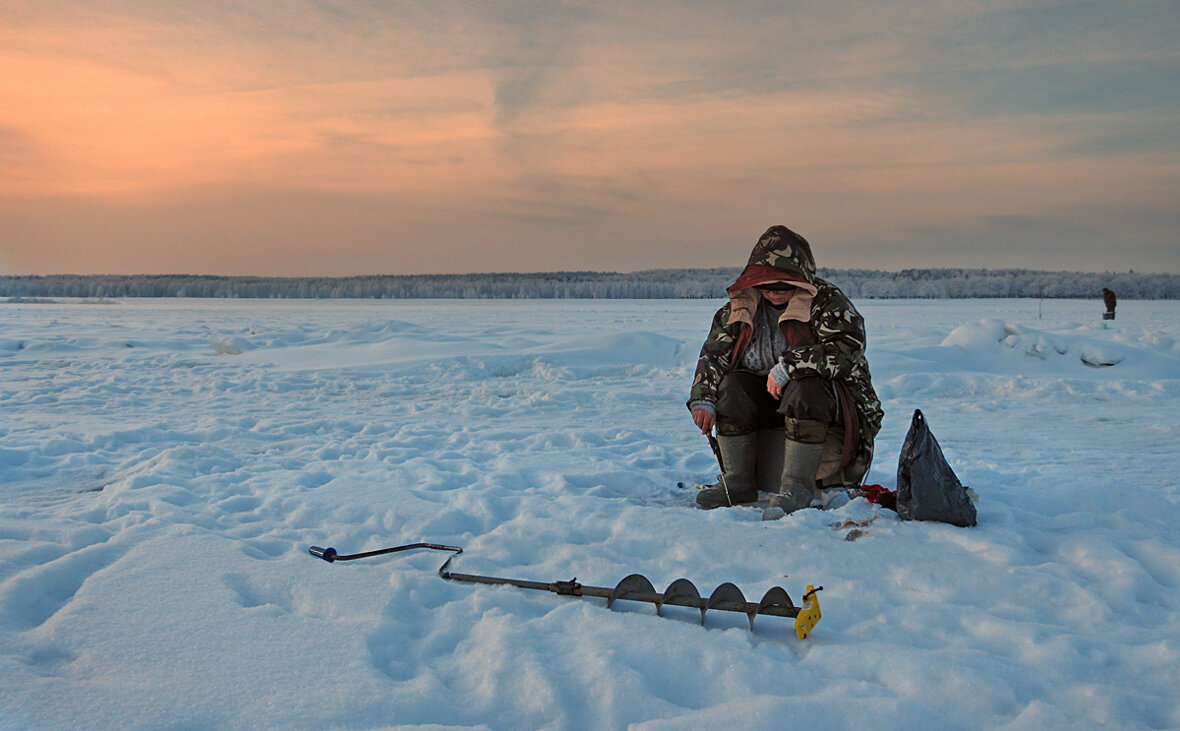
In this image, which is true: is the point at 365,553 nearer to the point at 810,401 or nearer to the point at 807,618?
the point at 807,618

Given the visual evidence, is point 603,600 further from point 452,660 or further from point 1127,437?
point 1127,437

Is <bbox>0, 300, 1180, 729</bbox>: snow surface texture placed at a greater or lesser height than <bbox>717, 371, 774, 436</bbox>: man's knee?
lesser

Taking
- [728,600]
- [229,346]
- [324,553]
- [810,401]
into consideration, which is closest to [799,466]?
[810,401]

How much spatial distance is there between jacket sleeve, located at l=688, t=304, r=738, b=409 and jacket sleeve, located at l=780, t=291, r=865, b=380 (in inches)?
13.5

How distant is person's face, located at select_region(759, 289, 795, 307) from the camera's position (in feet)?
12.6

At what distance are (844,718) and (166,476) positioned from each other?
12.9 ft

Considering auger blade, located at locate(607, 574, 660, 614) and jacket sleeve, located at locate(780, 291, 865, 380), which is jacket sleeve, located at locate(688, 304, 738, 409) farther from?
auger blade, located at locate(607, 574, 660, 614)

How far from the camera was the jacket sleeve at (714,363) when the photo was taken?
3883 millimetres

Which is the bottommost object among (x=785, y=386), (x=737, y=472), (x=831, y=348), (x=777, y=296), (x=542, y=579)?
(x=542, y=579)

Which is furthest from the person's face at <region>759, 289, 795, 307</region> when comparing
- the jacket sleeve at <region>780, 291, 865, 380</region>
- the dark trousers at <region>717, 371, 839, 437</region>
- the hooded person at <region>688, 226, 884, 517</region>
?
Result: the dark trousers at <region>717, 371, 839, 437</region>

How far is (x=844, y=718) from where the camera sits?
76.1 inches

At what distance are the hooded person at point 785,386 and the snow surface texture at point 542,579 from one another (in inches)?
11.0

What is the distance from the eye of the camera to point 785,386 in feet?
12.1

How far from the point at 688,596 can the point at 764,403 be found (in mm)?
1561
